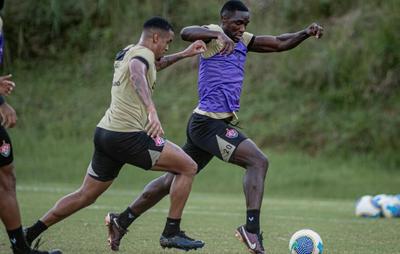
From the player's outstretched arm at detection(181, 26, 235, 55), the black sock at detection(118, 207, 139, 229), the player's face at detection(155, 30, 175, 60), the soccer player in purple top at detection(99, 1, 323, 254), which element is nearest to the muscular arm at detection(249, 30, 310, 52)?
the soccer player in purple top at detection(99, 1, 323, 254)

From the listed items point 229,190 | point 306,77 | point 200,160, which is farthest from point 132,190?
point 200,160

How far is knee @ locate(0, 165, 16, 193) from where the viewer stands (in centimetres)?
777

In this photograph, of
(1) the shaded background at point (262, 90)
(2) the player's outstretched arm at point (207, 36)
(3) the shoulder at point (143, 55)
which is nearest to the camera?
(3) the shoulder at point (143, 55)

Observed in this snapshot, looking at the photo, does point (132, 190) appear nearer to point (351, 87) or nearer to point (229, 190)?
point (229, 190)

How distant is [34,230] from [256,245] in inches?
86.0

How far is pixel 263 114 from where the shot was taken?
2578cm

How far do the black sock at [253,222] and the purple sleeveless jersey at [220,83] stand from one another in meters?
1.19

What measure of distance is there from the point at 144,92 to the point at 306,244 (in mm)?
2166

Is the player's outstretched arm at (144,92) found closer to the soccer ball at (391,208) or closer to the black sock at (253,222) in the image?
the black sock at (253,222)

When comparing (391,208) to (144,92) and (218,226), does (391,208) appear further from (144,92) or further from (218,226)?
(144,92)

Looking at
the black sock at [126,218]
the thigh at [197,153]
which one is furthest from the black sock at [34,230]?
the thigh at [197,153]

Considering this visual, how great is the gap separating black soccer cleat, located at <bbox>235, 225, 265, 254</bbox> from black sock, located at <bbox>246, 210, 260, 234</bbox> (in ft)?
0.13

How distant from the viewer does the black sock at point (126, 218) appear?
9.60m

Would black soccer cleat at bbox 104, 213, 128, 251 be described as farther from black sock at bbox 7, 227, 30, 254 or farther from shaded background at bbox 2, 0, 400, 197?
shaded background at bbox 2, 0, 400, 197
